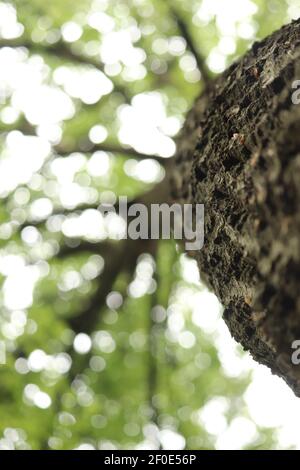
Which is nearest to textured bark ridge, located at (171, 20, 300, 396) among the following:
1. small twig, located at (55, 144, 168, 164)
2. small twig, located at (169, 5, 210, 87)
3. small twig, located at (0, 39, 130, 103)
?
small twig, located at (169, 5, 210, 87)

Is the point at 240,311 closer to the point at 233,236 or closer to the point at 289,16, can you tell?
the point at 233,236

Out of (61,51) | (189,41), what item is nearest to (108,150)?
(61,51)

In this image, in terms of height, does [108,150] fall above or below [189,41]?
below

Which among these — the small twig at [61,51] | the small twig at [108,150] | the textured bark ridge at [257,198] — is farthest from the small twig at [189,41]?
the textured bark ridge at [257,198]

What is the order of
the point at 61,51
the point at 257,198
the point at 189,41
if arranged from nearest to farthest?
the point at 257,198, the point at 189,41, the point at 61,51

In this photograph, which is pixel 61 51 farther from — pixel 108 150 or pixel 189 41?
pixel 189 41

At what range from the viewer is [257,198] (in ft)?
3.89

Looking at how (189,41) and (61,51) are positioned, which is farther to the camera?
(61,51)

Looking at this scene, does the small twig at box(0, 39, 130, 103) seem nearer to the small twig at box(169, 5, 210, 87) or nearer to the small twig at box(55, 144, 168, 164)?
the small twig at box(55, 144, 168, 164)

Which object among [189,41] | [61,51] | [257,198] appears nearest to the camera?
[257,198]

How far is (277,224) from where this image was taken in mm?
1077

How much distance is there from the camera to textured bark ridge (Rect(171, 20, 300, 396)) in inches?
41.6

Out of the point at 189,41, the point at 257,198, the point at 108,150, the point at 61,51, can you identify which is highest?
the point at 257,198
